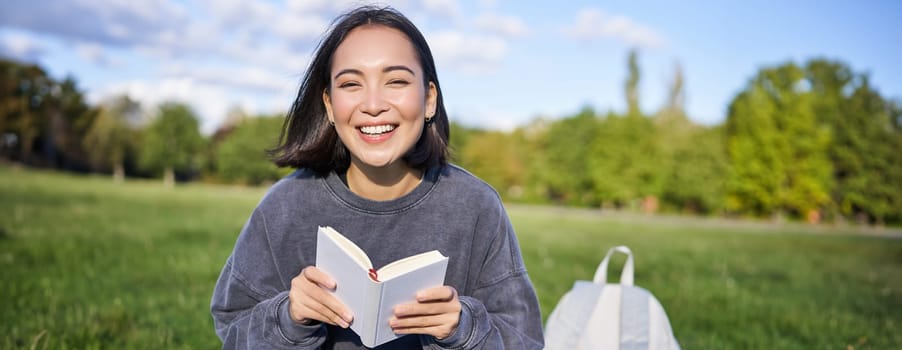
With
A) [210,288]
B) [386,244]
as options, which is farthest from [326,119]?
[210,288]

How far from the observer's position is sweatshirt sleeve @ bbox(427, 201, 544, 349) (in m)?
2.21

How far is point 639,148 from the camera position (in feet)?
143

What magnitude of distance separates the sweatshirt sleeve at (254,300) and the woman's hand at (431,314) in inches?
14.8

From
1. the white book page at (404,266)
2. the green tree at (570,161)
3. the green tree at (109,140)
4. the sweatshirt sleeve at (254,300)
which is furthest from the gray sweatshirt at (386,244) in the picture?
the green tree at (109,140)

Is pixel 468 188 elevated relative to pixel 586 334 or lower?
elevated

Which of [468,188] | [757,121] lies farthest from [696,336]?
[757,121]

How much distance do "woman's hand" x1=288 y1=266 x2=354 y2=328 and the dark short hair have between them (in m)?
0.66

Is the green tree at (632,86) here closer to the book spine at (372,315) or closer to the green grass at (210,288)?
the green grass at (210,288)

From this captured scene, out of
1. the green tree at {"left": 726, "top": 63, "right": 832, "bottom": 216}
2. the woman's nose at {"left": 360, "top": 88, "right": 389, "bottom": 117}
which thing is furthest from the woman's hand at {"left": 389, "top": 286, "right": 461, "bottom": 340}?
the green tree at {"left": 726, "top": 63, "right": 832, "bottom": 216}

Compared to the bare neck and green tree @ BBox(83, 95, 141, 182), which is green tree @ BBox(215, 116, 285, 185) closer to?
green tree @ BBox(83, 95, 141, 182)

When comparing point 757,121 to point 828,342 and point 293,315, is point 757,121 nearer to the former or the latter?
point 828,342

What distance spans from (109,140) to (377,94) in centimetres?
6390

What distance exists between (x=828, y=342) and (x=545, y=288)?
102 inches

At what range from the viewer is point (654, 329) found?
2.90 m
